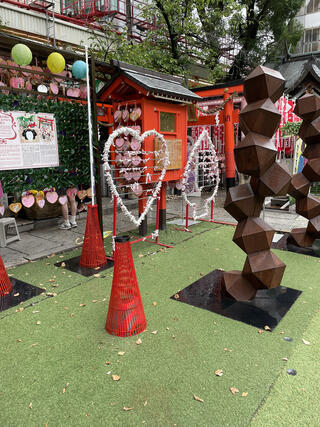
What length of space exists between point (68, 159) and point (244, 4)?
1618 cm

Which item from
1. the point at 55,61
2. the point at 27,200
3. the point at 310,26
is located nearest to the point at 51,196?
the point at 27,200

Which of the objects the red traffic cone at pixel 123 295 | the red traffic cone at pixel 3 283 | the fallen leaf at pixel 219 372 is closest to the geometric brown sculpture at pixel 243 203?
the red traffic cone at pixel 123 295

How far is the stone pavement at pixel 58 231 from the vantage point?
580 centimetres

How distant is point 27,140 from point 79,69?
1.55 metres

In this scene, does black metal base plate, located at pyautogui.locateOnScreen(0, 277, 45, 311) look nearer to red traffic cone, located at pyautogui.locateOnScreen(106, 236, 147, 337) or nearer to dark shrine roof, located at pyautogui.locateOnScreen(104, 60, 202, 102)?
red traffic cone, located at pyautogui.locateOnScreen(106, 236, 147, 337)

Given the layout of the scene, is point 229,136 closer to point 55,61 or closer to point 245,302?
point 55,61

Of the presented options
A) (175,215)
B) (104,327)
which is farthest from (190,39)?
(104,327)

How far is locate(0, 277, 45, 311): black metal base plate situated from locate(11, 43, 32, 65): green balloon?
10.4ft

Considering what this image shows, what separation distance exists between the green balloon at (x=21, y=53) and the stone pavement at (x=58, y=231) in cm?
314

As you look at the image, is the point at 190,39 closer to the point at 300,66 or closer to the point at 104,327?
the point at 300,66

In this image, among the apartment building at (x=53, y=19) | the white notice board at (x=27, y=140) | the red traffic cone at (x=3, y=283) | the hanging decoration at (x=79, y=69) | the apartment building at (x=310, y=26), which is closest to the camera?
the red traffic cone at (x=3, y=283)

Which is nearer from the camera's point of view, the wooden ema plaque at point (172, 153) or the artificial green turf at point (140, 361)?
the artificial green turf at point (140, 361)

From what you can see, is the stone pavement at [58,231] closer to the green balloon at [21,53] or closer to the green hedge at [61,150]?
the green hedge at [61,150]

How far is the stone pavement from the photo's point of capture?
19.0 feet
